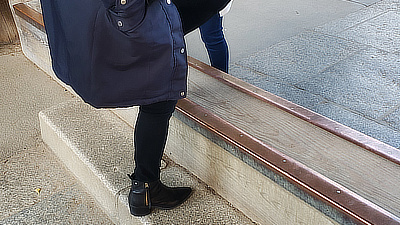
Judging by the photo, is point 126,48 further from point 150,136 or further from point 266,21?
point 266,21

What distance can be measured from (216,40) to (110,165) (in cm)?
66

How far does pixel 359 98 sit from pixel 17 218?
1.54 meters

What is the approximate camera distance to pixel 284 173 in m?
1.22

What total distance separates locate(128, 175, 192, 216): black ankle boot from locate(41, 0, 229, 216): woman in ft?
0.66

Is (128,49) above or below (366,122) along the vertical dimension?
above

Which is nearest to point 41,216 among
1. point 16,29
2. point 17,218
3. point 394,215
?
point 17,218

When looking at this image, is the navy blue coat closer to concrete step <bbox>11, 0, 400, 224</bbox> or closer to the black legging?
the black legging

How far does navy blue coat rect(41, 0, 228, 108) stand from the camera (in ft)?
3.43

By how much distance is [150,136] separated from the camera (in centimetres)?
129

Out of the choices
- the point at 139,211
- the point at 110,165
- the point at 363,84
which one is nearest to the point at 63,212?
the point at 110,165

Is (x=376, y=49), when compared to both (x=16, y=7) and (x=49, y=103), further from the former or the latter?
(x=16, y=7)

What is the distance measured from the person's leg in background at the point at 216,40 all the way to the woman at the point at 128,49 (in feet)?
1.86

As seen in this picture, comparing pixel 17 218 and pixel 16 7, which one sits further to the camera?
pixel 16 7

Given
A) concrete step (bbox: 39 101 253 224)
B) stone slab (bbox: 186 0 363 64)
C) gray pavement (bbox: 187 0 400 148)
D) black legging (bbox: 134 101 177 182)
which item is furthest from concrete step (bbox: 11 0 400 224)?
stone slab (bbox: 186 0 363 64)
